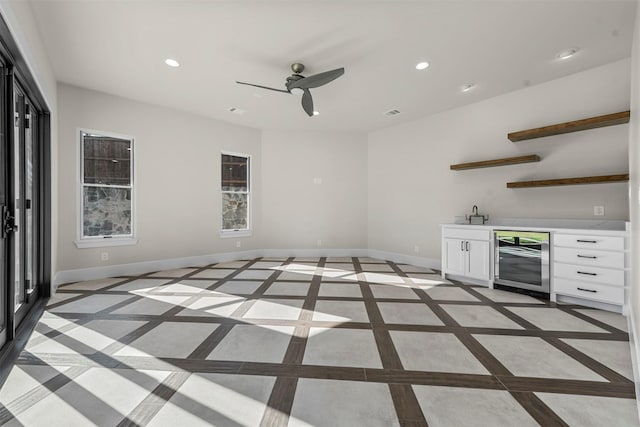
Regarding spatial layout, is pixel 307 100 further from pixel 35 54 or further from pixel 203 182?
pixel 203 182

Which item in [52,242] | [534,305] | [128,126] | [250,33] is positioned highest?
[250,33]

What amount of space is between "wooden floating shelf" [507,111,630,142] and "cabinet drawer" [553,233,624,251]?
1.32m

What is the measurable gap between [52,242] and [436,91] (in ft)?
18.1

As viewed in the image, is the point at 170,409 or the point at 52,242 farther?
the point at 52,242

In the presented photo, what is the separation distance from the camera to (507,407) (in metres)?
1.52

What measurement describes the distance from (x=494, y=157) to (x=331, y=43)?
312 centimetres

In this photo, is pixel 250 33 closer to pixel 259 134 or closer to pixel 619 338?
pixel 259 134

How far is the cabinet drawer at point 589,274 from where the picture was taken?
2936mm

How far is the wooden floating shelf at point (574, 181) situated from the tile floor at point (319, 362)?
4.99 feet

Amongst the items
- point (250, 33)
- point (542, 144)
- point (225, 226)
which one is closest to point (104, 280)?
point (225, 226)

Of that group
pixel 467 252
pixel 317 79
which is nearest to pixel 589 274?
pixel 467 252

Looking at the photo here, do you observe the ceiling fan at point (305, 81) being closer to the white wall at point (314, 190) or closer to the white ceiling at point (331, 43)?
the white ceiling at point (331, 43)

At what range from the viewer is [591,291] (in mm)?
3084

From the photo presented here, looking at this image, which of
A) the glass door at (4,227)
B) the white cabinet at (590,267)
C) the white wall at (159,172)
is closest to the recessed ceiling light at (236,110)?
the white wall at (159,172)
